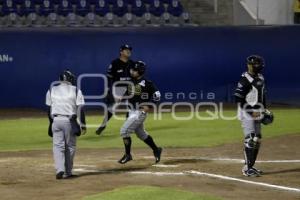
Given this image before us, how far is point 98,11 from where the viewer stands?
95.0 feet

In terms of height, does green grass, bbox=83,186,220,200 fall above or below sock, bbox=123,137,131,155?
below

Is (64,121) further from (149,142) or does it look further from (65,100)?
(149,142)

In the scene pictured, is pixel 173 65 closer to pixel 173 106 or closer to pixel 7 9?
pixel 173 106

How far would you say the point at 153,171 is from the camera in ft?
39.2

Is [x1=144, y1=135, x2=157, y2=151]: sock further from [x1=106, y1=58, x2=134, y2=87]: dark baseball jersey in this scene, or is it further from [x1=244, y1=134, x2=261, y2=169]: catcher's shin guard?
[x1=106, y1=58, x2=134, y2=87]: dark baseball jersey

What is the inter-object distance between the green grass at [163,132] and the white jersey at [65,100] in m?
4.85

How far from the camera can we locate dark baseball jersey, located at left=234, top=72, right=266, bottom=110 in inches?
438

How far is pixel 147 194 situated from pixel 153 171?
2.59 meters

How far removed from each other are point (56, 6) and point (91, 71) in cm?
516

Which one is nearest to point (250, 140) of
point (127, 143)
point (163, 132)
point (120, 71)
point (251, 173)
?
point (251, 173)

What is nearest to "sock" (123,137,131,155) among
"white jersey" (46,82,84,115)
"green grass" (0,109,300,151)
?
"white jersey" (46,82,84,115)

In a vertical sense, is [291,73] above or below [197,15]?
below

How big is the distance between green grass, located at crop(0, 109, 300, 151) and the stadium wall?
2448 mm

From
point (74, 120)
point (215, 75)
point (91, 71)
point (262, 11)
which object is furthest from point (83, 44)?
point (74, 120)
